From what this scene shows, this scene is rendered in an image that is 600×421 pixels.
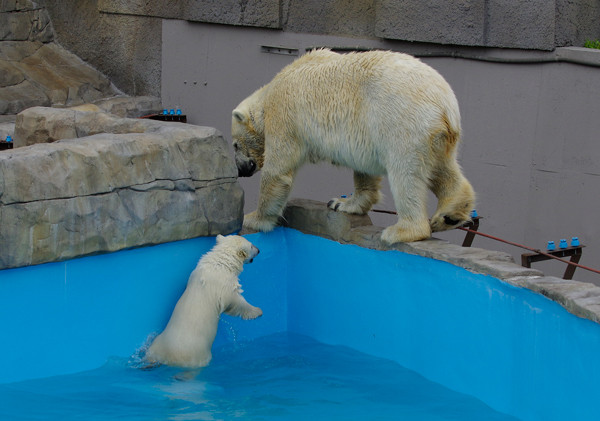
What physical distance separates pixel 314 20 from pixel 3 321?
14.0 feet

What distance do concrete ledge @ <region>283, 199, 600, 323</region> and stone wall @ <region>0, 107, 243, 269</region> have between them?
485mm

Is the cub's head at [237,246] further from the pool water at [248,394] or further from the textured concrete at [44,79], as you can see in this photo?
the textured concrete at [44,79]

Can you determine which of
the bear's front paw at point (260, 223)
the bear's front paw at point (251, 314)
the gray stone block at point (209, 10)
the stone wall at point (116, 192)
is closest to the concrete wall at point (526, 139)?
the gray stone block at point (209, 10)

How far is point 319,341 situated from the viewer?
15.4 feet

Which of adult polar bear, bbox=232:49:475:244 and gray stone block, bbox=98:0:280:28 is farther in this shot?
gray stone block, bbox=98:0:280:28

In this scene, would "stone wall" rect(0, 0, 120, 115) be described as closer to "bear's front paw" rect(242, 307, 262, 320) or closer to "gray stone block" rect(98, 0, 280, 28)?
"gray stone block" rect(98, 0, 280, 28)

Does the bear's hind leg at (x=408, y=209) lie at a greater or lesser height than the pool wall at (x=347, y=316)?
greater

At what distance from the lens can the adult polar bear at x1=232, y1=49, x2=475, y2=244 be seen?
156 inches

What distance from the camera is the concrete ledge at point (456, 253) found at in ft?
10.4

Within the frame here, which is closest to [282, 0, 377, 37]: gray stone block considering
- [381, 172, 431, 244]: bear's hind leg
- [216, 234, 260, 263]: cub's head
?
[381, 172, 431, 244]: bear's hind leg

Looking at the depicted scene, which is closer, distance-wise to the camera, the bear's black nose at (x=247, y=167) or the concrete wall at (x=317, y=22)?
the bear's black nose at (x=247, y=167)

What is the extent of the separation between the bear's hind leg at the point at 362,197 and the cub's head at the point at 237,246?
704mm

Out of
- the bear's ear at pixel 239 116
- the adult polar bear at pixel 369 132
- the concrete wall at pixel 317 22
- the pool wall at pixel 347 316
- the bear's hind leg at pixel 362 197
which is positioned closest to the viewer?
the pool wall at pixel 347 316

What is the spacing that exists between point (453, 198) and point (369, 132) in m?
0.59
